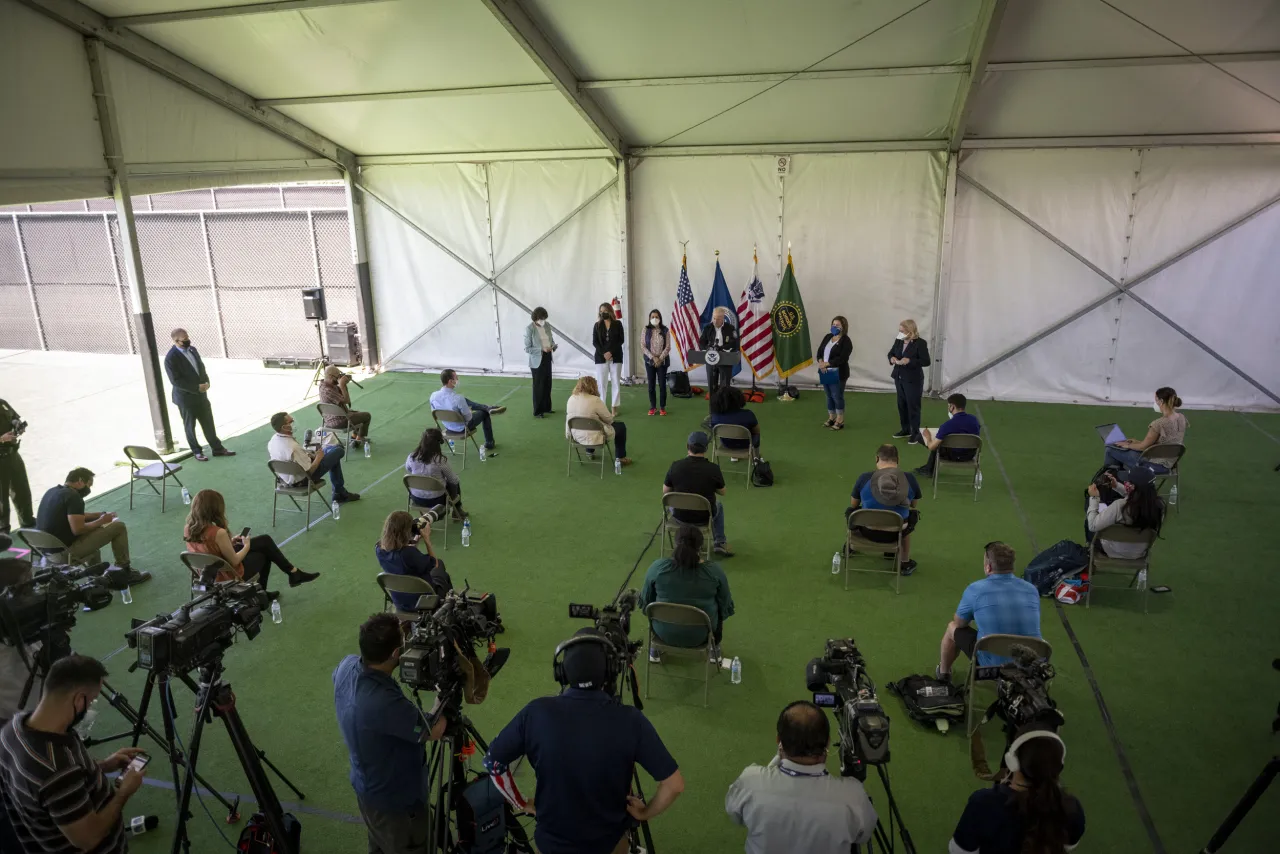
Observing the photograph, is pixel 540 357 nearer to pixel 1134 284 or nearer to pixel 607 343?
pixel 607 343

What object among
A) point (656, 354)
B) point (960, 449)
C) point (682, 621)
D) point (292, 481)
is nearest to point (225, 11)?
point (292, 481)

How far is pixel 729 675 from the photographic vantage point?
5762mm

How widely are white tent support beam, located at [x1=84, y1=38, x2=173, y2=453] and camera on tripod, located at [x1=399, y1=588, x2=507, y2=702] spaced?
8304mm

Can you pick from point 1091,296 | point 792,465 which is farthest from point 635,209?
point 1091,296

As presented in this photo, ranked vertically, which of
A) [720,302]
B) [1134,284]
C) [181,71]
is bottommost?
[720,302]

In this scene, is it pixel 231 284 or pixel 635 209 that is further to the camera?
pixel 231 284

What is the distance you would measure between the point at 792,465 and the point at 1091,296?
5826 mm

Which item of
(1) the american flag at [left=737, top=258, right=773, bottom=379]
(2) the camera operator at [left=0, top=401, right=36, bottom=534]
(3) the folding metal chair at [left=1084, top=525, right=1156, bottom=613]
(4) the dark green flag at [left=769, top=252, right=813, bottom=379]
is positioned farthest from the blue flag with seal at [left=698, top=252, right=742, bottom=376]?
(2) the camera operator at [left=0, top=401, right=36, bottom=534]

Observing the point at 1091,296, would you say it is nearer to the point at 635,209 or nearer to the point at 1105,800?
the point at 635,209

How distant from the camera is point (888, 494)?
6.75 m

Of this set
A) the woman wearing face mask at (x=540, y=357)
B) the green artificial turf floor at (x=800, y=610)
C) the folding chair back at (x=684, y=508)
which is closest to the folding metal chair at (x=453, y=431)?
the green artificial turf floor at (x=800, y=610)

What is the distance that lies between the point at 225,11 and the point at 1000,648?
387 inches

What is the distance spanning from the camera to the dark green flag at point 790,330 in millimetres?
12750

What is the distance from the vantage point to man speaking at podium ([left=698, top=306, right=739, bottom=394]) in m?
12.1
